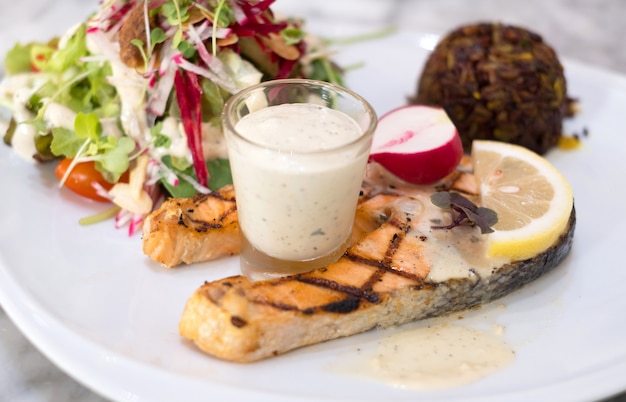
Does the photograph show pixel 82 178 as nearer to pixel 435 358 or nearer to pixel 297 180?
pixel 297 180

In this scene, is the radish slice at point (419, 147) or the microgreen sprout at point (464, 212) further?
the radish slice at point (419, 147)

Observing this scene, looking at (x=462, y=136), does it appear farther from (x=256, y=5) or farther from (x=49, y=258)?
(x=49, y=258)

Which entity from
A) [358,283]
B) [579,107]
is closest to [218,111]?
[358,283]

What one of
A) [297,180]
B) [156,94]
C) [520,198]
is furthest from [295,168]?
[156,94]

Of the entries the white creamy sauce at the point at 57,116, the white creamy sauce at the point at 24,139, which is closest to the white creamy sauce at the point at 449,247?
the white creamy sauce at the point at 57,116

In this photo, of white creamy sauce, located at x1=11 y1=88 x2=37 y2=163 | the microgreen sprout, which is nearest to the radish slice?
the microgreen sprout

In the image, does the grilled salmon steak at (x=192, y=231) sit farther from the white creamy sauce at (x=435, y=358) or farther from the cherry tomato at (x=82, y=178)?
the white creamy sauce at (x=435, y=358)
